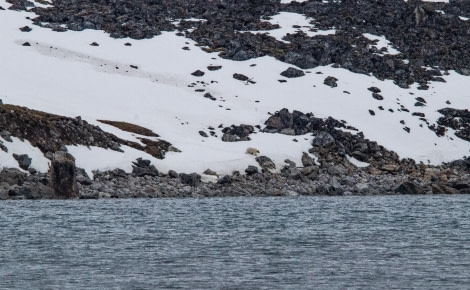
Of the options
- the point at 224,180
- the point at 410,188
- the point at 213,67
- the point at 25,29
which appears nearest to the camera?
the point at 224,180

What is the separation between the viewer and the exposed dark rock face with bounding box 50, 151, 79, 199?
7081 centimetres

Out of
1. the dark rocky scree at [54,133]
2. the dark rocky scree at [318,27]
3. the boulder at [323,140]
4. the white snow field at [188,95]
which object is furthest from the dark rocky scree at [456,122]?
the dark rocky scree at [54,133]

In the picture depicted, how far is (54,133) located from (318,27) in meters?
90.0

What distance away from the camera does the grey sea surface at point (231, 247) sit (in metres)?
28.1

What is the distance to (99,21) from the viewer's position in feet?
506

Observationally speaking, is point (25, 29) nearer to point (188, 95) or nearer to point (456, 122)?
point (188, 95)

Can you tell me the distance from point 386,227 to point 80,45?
349 ft

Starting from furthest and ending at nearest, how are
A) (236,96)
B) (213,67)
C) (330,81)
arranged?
(213,67), (330,81), (236,96)

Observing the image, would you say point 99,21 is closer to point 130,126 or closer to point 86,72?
point 86,72

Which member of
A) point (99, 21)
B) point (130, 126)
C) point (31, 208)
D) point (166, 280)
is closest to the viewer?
point (166, 280)

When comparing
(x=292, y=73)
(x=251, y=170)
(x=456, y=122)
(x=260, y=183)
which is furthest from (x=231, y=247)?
(x=292, y=73)

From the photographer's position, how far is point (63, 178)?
7138cm

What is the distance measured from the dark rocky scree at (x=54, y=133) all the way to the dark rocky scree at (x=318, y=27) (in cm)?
5477

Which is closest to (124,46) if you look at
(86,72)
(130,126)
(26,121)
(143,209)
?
(86,72)
